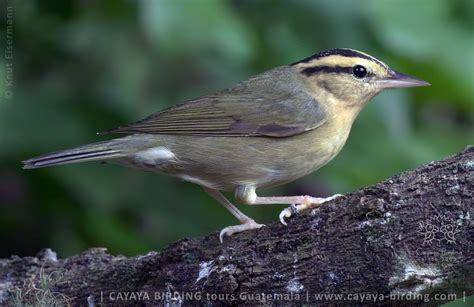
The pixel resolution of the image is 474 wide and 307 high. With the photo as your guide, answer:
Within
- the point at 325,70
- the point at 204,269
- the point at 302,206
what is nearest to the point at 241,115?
the point at 325,70

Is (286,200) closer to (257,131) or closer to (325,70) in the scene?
(257,131)

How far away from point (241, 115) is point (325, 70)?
2.58 feet

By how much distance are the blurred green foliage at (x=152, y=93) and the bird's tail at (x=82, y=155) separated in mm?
817

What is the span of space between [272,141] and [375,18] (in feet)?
3.90

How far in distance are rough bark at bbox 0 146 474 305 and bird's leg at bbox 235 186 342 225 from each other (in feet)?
0.50

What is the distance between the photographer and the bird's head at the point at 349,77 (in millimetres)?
6223

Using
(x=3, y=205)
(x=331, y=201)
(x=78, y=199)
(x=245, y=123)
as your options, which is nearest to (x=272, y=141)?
(x=245, y=123)

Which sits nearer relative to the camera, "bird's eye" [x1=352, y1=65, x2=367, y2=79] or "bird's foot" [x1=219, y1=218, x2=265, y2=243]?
"bird's foot" [x1=219, y1=218, x2=265, y2=243]

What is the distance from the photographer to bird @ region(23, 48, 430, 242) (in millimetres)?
5832

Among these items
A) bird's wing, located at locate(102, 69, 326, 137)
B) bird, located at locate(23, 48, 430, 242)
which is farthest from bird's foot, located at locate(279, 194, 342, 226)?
bird's wing, located at locate(102, 69, 326, 137)

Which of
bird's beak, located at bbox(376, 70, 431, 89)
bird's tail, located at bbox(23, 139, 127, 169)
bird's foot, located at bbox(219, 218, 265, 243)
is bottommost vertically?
bird's foot, located at bbox(219, 218, 265, 243)

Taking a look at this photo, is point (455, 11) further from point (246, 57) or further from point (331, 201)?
point (331, 201)

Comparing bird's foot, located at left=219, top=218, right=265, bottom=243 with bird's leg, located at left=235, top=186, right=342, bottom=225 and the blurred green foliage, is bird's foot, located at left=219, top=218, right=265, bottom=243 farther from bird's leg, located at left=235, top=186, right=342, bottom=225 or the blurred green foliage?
the blurred green foliage

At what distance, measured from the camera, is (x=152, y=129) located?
5973mm
